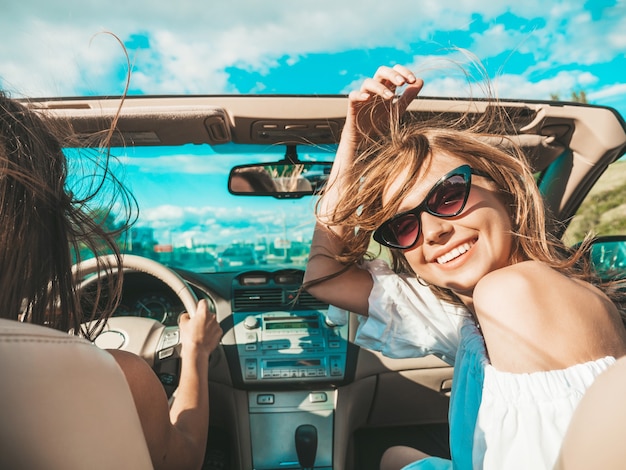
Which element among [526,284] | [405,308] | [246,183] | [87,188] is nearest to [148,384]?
[87,188]

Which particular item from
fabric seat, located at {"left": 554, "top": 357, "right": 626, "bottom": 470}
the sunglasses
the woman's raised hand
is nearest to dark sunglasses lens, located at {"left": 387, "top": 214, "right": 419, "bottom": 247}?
the sunglasses

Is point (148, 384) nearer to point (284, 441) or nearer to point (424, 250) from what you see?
point (424, 250)

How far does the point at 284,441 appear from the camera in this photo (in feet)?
9.87

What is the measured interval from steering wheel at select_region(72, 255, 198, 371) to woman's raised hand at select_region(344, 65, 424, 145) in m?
1.28

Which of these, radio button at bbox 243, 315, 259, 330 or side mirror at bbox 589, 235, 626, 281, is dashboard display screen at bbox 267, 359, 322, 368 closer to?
radio button at bbox 243, 315, 259, 330

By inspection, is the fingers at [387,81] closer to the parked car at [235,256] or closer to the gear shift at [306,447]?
the parked car at [235,256]

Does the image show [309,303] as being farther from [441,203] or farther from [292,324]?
[441,203]

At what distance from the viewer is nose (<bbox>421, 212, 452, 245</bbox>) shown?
62.6 inches

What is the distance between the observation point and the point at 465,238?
61.6 inches

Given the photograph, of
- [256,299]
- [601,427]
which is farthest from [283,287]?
[601,427]

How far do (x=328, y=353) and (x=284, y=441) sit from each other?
58cm

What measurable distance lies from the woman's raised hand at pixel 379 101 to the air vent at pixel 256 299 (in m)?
1.45

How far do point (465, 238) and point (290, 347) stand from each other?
1765mm

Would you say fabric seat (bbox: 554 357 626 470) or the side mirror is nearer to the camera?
fabric seat (bbox: 554 357 626 470)
